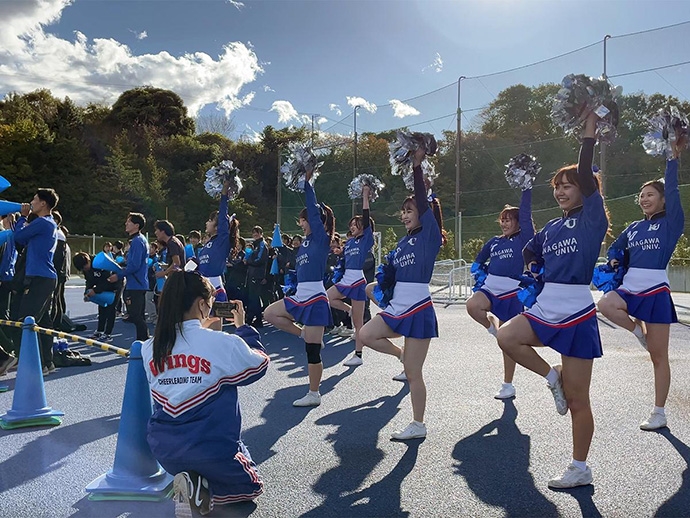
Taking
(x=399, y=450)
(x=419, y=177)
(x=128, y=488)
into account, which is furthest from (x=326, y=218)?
(x=128, y=488)

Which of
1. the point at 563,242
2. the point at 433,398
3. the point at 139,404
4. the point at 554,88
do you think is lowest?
the point at 433,398

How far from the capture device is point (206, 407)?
285 cm

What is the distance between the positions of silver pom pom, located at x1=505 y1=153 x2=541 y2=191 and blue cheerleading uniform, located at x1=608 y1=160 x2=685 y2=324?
0.88 m

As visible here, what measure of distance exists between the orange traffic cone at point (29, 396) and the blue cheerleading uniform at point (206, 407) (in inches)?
81.2

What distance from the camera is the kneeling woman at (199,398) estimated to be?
2.81 metres

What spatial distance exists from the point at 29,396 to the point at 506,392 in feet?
12.4

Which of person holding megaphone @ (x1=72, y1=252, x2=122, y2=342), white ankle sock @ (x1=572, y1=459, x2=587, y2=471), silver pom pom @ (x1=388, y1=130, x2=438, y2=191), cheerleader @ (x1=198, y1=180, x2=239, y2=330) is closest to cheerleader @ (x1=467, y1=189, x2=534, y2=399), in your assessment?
silver pom pom @ (x1=388, y1=130, x2=438, y2=191)

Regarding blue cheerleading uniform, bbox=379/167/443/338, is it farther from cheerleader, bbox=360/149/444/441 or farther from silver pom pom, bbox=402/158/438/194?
silver pom pom, bbox=402/158/438/194

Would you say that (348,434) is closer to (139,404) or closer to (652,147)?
(139,404)

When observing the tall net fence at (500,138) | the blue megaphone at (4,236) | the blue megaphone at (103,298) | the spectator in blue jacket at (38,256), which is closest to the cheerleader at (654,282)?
the spectator in blue jacket at (38,256)

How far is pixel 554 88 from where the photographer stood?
20.0 m

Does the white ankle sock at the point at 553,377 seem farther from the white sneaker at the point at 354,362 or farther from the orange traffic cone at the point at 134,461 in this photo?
the white sneaker at the point at 354,362

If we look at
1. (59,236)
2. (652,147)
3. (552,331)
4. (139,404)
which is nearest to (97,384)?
(59,236)

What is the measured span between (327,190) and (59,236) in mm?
17901
